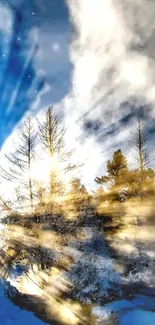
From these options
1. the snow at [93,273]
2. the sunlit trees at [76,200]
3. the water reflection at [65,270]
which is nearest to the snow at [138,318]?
the water reflection at [65,270]

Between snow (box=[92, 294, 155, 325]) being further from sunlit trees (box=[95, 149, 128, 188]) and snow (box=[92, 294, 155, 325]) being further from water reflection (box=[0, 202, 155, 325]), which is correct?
sunlit trees (box=[95, 149, 128, 188])

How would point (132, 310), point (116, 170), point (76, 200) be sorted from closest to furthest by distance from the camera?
point (132, 310), point (76, 200), point (116, 170)

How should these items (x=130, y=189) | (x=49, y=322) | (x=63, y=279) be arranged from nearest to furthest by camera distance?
(x=49, y=322) < (x=63, y=279) < (x=130, y=189)

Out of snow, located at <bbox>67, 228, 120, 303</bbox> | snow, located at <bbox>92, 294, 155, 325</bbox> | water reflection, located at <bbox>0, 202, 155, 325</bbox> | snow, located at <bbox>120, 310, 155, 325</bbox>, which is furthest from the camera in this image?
snow, located at <bbox>67, 228, 120, 303</bbox>

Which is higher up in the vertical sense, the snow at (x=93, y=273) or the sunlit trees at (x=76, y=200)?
Answer: the sunlit trees at (x=76, y=200)

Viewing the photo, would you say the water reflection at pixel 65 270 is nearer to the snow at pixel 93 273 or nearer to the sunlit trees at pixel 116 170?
the snow at pixel 93 273

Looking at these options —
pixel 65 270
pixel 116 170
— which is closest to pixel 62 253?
Answer: pixel 65 270

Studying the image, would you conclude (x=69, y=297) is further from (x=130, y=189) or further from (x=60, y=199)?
(x=130, y=189)

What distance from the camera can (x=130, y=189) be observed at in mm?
22172

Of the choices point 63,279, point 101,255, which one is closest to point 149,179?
point 101,255

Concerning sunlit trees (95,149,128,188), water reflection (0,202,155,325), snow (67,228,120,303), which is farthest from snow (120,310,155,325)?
sunlit trees (95,149,128,188)

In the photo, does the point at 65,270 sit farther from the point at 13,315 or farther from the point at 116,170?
the point at 116,170

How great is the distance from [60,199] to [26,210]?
205cm

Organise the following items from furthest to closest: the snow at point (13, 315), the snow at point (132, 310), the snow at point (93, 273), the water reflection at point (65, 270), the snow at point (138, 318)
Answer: the snow at point (93, 273)
the water reflection at point (65, 270)
the snow at point (132, 310)
the snow at point (138, 318)
the snow at point (13, 315)
